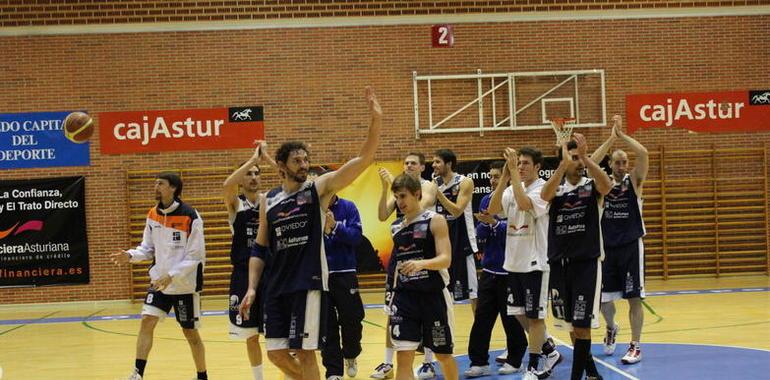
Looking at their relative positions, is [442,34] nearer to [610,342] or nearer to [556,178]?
[610,342]

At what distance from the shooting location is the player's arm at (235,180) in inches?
253

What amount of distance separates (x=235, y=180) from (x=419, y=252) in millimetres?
1723

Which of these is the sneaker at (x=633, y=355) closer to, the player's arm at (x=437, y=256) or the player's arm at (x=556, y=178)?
the player's arm at (x=556, y=178)

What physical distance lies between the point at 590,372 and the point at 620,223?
6.03ft

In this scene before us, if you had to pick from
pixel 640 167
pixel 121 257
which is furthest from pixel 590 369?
pixel 121 257

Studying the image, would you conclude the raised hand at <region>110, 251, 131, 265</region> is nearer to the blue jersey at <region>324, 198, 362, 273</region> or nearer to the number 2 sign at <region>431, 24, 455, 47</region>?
the blue jersey at <region>324, 198, 362, 273</region>

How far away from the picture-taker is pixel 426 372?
319 inches

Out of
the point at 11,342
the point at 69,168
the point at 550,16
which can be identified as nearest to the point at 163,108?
the point at 69,168

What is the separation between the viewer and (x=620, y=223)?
338 inches

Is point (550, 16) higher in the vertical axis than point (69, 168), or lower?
higher

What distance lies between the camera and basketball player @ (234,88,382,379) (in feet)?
18.5

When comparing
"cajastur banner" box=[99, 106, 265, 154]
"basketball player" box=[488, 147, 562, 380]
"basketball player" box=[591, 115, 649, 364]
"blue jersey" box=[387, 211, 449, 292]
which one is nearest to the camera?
"blue jersey" box=[387, 211, 449, 292]

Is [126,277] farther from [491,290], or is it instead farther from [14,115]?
[491,290]

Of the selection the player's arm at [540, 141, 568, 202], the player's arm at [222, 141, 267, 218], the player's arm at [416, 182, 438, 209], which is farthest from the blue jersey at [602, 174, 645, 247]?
the player's arm at [222, 141, 267, 218]
